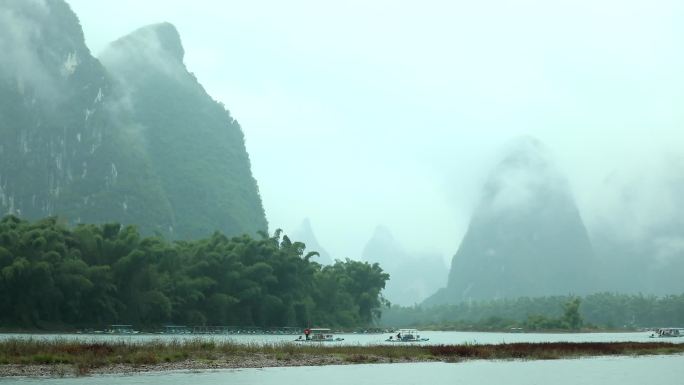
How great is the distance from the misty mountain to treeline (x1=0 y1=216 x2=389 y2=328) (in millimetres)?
55749

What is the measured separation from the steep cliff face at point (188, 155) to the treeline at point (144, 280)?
67536 millimetres

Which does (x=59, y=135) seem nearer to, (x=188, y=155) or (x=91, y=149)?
(x=91, y=149)

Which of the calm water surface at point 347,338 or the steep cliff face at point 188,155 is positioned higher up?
the steep cliff face at point 188,155

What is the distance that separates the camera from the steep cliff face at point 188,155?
16362 cm

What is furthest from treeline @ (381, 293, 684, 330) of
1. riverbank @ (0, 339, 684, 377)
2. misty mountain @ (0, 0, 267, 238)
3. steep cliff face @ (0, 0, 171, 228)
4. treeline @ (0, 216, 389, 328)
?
riverbank @ (0, 339, 684, 377)

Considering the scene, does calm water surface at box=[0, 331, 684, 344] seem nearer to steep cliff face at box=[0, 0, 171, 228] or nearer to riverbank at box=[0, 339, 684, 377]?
riverbank at box=[0, 339, 684, 377]

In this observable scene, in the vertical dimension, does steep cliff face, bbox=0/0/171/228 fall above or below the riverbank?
above

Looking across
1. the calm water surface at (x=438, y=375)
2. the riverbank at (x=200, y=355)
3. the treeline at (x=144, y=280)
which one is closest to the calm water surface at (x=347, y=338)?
the riverbank at (x=200, y=355)

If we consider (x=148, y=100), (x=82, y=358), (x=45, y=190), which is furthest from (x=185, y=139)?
(x=82, y=358)

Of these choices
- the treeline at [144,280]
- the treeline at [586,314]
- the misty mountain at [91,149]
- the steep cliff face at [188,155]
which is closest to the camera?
the treeline at [144,280]

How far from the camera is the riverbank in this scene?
29.9 meters

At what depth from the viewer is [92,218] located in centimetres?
13350

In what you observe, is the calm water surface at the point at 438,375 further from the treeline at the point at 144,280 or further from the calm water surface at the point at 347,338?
the treeline at the point at 144,280

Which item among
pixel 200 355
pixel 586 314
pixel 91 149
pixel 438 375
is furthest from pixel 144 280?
pixel 586 314
